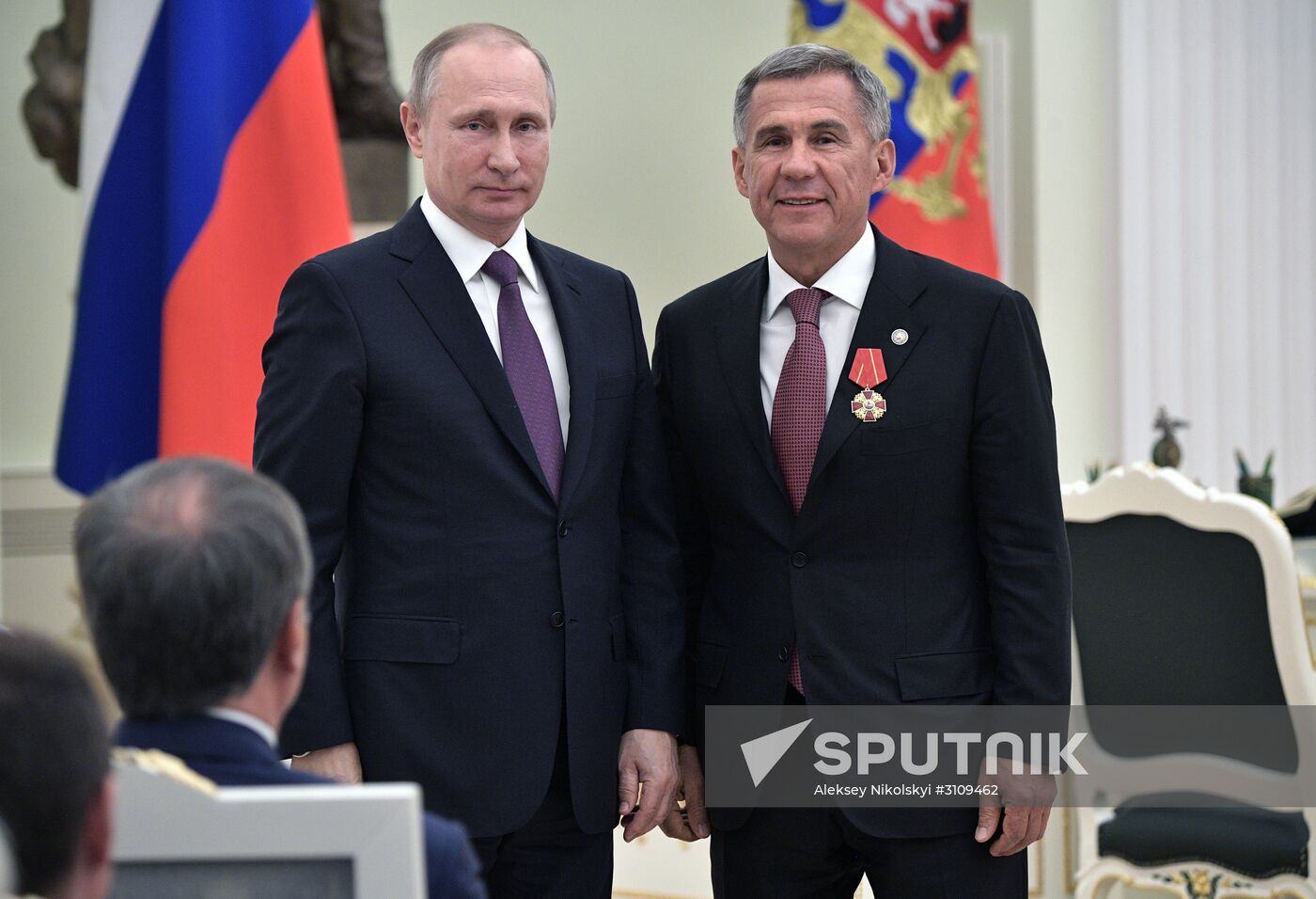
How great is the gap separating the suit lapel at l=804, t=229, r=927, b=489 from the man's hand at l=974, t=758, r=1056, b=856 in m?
0.48

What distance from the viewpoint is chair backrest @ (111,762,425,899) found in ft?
3.30

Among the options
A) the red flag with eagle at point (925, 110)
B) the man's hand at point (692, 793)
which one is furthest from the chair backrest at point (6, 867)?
the red flag with eagle at point (925, 110)

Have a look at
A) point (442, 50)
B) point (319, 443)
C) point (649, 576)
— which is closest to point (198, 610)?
point (319, 443)

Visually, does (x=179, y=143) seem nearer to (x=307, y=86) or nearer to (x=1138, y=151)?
(x=307, y=86)

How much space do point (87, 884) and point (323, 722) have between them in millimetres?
973

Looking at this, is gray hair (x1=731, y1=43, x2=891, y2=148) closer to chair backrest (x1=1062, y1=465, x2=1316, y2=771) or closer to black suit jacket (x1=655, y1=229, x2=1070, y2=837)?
black suit jacket (x1=655, y1=229, x2=1070, y2=837)

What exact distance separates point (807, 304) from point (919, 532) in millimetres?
377

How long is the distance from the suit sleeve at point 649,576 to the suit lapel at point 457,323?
0.74ft

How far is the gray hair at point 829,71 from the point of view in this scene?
212cm

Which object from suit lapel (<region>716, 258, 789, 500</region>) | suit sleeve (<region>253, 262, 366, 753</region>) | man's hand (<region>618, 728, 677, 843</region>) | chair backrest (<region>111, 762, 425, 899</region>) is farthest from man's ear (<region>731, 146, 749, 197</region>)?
chair backrest (<region>111, 762, 425, 899</region>)

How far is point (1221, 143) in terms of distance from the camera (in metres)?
5.21

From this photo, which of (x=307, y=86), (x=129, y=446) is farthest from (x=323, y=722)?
(x=307, y=86)

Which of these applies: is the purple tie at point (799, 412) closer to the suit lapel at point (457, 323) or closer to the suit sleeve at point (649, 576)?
the suit sleeve at point (649, 576)

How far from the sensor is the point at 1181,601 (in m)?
3.24
